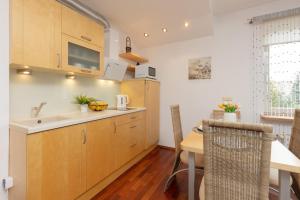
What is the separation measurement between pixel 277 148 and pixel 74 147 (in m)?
1.84

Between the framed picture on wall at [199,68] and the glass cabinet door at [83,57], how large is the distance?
1898mm

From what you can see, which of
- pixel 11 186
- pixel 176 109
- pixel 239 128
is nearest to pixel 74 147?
pixel 11 186

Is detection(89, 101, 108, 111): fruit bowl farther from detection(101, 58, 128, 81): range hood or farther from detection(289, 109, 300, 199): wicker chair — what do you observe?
detection(289, 109, 300, 199): wicker chair

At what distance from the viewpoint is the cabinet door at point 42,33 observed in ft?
4.64

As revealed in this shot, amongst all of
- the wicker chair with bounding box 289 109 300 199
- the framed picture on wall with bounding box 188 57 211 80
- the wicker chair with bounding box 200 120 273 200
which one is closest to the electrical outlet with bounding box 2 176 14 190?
the wicker chair with bounding box 200 120 273 200

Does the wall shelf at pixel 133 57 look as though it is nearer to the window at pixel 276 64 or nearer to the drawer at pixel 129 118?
the drawer at pixel 129 118

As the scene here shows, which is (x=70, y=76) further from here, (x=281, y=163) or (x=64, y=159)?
(x=281, y=163)

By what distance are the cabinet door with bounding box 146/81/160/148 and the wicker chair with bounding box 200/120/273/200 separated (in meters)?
2.14

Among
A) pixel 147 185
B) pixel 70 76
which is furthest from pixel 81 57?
pixel 147 185

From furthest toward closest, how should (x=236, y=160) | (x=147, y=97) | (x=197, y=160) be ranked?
(x=147, y=97), (x=197, y=160), (x=236, y=160)

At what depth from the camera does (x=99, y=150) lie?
1.88 metres

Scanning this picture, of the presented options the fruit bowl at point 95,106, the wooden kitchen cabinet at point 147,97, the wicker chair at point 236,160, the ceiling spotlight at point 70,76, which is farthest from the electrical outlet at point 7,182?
the wooden kitchen cabinet at point 147,97

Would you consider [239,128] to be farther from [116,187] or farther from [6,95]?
[6,95]

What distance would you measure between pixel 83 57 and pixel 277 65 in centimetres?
298
